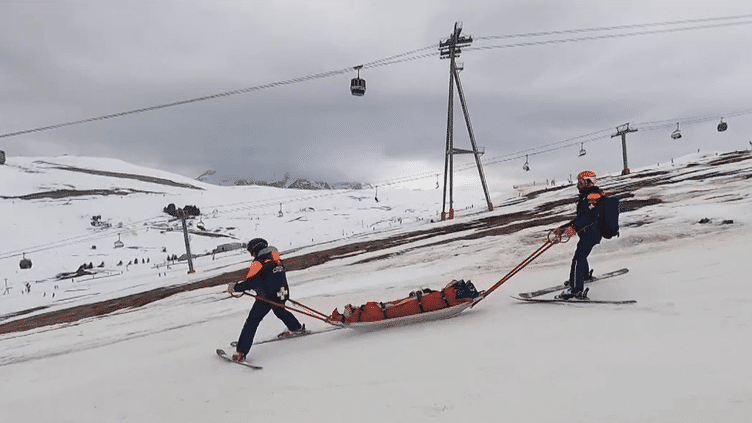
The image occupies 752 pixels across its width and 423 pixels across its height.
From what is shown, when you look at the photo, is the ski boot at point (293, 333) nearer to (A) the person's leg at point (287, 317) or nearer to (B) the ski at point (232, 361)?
(A) the person's leg at point (287, 317)

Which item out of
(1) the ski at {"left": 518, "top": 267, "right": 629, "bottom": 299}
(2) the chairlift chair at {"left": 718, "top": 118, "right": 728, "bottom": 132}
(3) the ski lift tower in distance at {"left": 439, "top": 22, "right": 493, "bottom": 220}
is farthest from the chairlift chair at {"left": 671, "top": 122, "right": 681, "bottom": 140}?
(1) the ski at {"left": 518, "top": 267, "right": 629, "bottom": 299}

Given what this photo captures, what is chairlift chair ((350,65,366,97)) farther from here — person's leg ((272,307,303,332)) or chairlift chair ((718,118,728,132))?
chairlift chair ((718,118,728,132))

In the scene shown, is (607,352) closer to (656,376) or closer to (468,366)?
(656,376)

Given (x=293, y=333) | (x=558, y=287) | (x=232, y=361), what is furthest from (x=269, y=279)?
(x=558, y=287)

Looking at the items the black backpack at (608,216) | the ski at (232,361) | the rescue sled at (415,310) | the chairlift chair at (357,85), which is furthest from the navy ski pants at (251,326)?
the chairlift chair at (357,85)

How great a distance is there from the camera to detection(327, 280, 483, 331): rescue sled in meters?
6.71

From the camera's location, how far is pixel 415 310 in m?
6.72

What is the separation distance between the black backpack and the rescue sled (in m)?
2.24

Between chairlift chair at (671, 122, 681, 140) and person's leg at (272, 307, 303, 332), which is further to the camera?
chairlift chair at (671, 122, 681, 140)

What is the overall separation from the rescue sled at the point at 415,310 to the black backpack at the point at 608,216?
7.36ft

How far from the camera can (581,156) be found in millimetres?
42812

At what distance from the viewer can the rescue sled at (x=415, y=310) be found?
671cm

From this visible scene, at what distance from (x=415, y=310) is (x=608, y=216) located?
3.37 meters

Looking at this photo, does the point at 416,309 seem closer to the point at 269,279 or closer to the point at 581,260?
the point at 269,279
